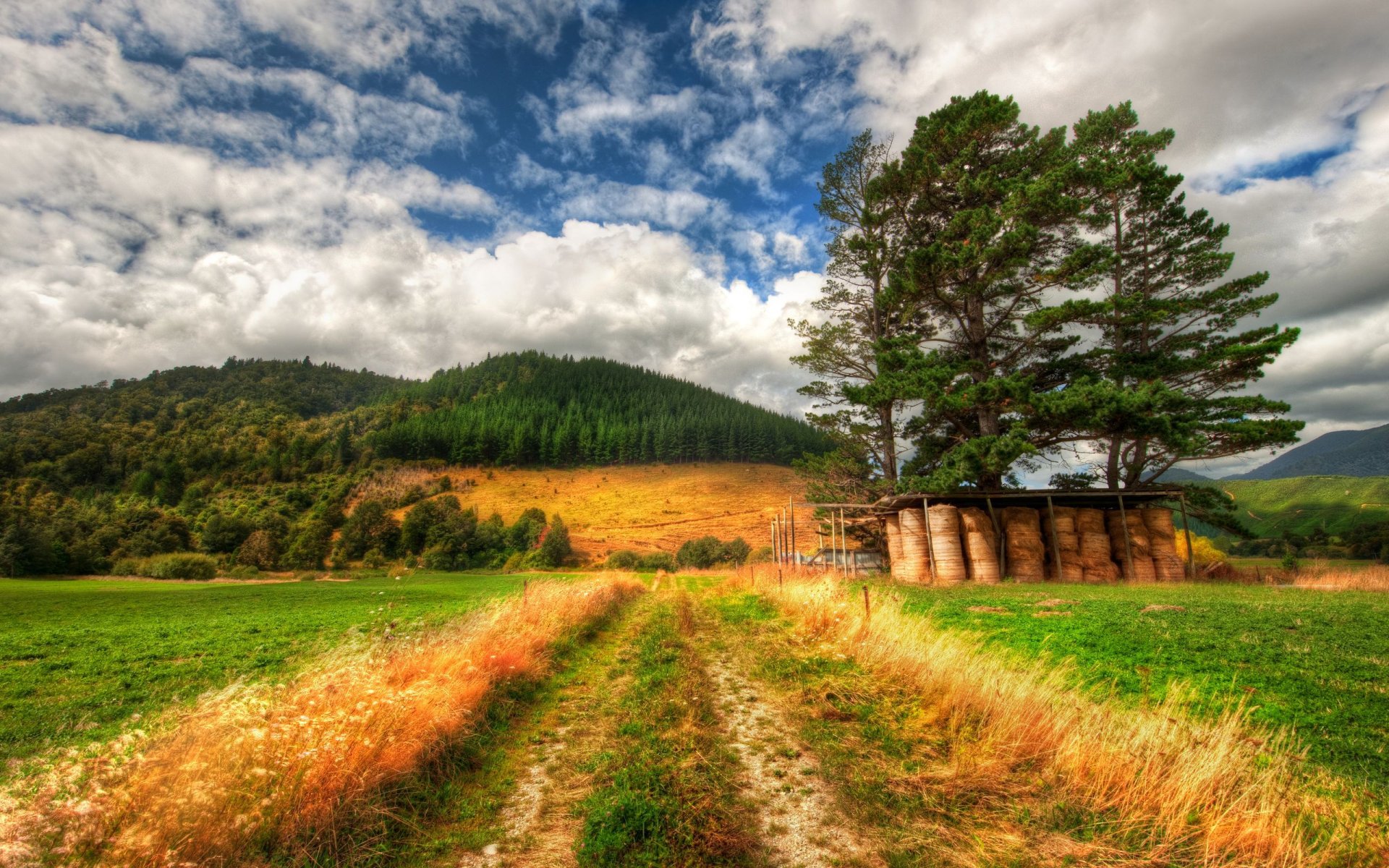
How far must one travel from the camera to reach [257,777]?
405 centimetres

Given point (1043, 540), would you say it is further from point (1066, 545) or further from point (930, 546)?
point (930, 546)

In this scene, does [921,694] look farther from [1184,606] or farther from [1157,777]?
[1184,606]

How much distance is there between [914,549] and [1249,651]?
13.1 meters

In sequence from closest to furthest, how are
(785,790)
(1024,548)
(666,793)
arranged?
(666,793)
(785,790)
(1024,548)

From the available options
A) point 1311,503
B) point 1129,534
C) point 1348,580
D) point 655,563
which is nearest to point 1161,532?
point 1129,534

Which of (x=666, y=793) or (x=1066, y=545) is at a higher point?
(x=1066, y=545)

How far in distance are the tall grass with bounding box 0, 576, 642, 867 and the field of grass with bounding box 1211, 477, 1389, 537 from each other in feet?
275

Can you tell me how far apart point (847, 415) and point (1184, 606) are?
586 inches

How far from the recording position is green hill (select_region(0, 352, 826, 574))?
191 ft

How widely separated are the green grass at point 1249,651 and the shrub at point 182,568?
5650cm

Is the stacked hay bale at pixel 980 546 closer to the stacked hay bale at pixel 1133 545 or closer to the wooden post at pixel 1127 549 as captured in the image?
the wooden post at pixel 1127 549

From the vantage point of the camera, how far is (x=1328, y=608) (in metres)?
9.91

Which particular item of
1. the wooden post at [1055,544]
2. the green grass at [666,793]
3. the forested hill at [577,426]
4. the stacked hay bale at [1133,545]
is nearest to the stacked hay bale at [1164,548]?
the stacked hay bale at [1133,545]

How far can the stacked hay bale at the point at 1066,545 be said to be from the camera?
18734mm
